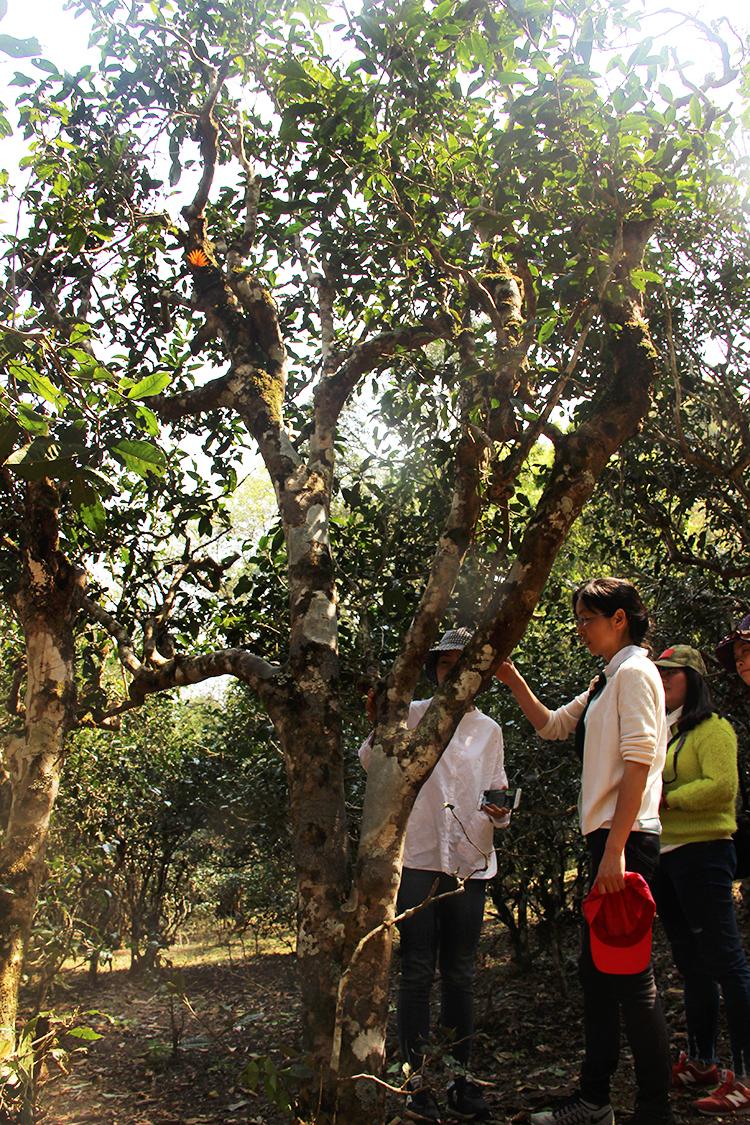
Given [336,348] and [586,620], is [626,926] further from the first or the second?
[336,348]

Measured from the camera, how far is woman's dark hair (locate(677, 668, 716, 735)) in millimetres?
3037

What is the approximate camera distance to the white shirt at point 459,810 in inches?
116

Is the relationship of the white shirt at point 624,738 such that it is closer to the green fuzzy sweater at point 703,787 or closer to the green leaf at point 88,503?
the green fuzzy sweater at point 703,787

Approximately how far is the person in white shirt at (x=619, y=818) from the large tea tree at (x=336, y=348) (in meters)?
0.35

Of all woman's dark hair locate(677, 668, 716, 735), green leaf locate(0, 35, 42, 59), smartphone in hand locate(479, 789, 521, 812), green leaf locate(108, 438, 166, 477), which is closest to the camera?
green leaf locate(0, 35, 42, 59)

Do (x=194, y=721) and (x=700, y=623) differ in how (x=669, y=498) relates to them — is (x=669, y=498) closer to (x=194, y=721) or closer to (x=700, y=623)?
(x=700, y=623)

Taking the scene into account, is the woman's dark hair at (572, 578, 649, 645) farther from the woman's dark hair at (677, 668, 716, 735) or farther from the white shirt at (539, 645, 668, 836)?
the woman's dark hair at (677, 668, 716, 735)

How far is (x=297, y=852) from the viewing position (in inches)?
100

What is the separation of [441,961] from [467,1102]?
1.49ft

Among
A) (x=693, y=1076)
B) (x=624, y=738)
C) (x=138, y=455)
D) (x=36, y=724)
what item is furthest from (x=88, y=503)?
(x=693, y=1076)

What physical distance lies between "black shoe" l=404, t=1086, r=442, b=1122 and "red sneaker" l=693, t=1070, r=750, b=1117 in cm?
91

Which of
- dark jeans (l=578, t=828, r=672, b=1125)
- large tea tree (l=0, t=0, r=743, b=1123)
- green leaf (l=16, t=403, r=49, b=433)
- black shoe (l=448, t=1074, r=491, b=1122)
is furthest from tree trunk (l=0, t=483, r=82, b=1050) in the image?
dark jeans (l=578, t=828, r=672, b=1125)

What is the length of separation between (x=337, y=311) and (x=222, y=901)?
9169 mm

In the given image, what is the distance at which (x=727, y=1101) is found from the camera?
2.51m
